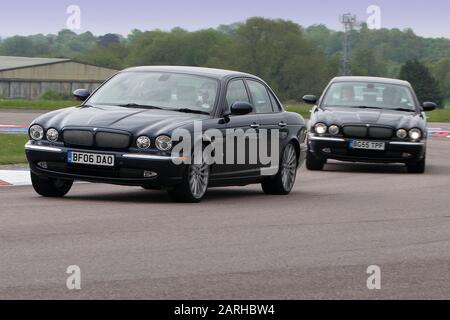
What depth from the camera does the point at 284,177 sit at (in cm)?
1491

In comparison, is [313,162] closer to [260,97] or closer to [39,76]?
[260,97]

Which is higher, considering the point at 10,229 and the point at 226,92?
the point at 226,92

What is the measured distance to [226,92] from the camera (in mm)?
13867

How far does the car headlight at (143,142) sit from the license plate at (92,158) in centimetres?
29

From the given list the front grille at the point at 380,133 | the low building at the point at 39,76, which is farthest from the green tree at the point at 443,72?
the front grille at the point at 380,133

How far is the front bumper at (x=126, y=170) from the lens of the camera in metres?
12.3

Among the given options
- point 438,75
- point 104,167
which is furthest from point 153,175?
point 438,75

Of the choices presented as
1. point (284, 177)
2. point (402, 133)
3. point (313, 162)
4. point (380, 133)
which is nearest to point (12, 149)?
point (313, 162)

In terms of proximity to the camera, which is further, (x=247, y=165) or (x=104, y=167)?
(x=247, y=165)

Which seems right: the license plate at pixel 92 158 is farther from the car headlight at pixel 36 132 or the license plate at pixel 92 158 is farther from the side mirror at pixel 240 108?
the side mirror at pixel 240 108

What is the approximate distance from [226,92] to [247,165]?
0.86 m
